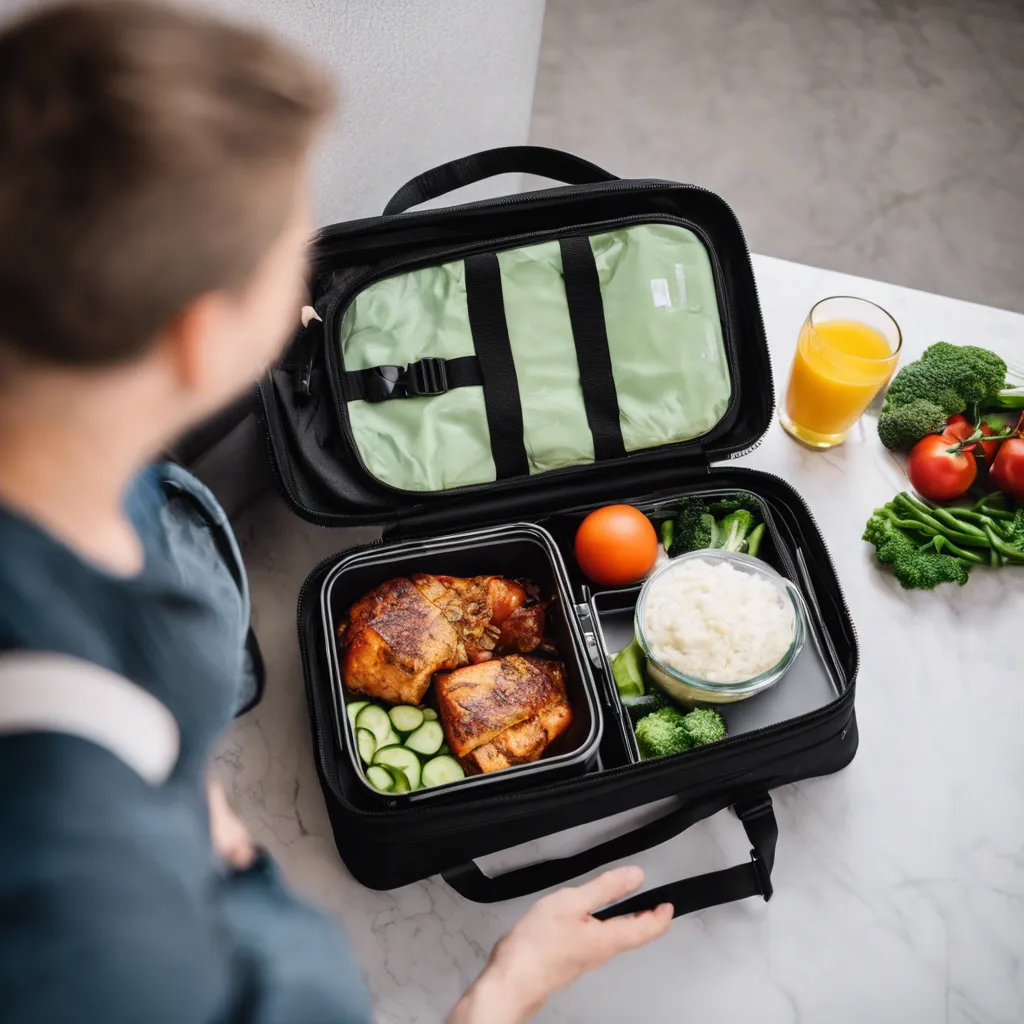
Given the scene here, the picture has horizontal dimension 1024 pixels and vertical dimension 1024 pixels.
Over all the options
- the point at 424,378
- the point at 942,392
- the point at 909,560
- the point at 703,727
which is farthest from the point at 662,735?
the point at 942,392

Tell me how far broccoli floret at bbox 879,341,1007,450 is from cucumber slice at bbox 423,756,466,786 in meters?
0.77

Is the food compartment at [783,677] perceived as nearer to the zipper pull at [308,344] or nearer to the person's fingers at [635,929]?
the person's fingers at [635,929]

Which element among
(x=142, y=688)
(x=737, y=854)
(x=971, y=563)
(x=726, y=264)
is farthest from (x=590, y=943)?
(x=726, y=264)

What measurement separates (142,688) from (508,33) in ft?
4.90

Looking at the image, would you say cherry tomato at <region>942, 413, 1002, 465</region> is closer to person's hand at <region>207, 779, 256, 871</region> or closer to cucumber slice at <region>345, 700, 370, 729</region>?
cucumber slice at <region>345, 700, 370, 729</region>

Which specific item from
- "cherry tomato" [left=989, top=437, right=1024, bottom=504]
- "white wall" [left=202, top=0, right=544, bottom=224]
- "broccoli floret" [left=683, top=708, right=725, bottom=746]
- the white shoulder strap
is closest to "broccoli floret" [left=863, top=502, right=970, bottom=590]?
"cherry tomato" [left=989, top=437, right=1024, bottom=504]

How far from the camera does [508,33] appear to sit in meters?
1.66

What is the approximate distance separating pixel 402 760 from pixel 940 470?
81cm

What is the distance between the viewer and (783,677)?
1.16 meters

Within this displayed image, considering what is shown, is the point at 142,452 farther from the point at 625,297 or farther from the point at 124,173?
the point at 625,297

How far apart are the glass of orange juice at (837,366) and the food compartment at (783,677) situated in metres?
0.17

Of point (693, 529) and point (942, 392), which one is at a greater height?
point (942, 392)

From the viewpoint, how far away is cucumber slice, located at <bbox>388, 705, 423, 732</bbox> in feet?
3.64

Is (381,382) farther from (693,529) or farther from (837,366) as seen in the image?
(837,366)
